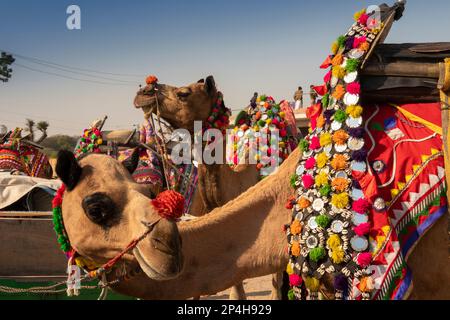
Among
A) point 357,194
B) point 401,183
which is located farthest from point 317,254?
point 401,183

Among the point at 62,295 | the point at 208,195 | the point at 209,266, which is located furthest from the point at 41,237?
the point at 209,266

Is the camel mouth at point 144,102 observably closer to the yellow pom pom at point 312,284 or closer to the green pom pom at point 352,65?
the green pom pom at point 352,65

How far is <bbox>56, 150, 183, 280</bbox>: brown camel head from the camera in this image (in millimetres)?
2395

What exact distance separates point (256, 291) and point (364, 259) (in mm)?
4826

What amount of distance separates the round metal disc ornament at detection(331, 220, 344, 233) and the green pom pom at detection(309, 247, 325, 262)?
122 millimetres

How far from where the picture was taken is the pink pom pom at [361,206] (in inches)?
105

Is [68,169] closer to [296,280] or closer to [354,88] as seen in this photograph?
[296,280]

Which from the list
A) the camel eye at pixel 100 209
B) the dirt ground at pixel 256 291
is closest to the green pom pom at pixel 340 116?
the camel eye at pixel 100 209

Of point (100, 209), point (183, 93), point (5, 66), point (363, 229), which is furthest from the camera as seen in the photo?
point (5, 66)

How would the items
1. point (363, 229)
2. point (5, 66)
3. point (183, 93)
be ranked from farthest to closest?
point (5, 66) < point (183, 93) < point (363, 229)

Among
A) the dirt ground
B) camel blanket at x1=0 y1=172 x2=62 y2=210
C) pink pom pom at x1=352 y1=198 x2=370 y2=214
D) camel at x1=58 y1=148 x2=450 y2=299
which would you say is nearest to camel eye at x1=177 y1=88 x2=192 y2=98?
camel blanket at x1=0 y1=172 x2=62 y2=210

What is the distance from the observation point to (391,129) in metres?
2.98

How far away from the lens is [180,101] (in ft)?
20.5
